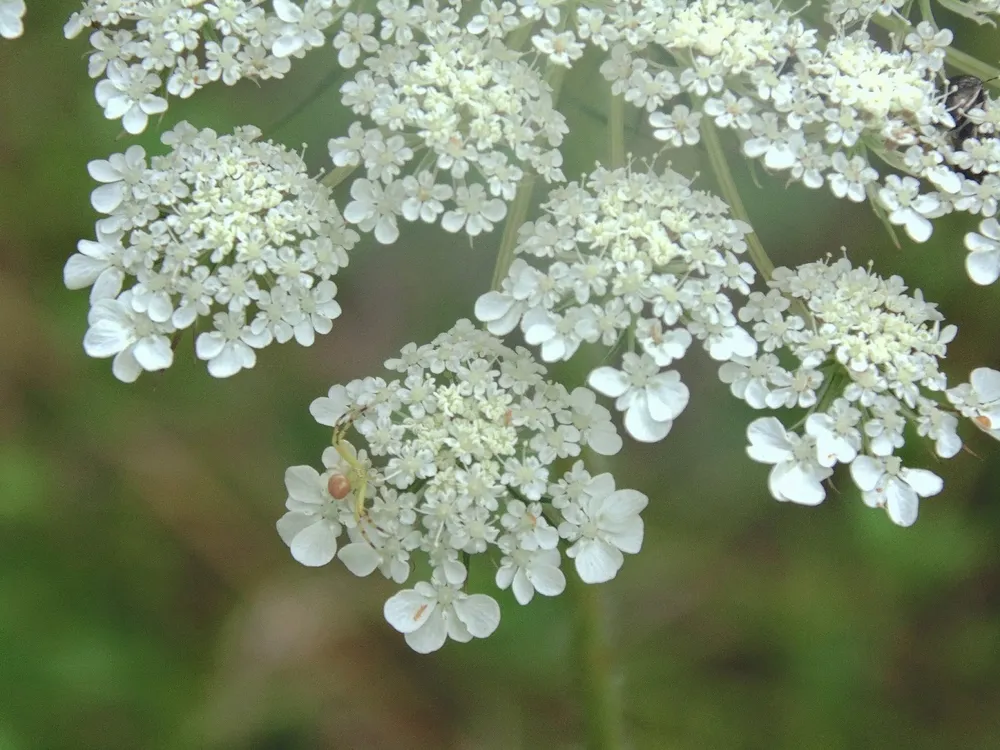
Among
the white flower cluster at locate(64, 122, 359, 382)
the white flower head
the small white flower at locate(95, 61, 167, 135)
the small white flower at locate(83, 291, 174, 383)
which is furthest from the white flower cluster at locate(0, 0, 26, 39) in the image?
the small white flower at locate(83, 291, 174, 383)

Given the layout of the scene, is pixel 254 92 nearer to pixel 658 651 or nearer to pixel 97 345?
pixel 97 345

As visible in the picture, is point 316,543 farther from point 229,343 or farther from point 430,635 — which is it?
point 229,343

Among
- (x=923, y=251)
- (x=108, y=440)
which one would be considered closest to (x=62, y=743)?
(x=108, y=440)

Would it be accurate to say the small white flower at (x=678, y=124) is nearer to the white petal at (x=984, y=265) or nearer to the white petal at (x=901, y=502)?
the white petal at (x=984, y=265)

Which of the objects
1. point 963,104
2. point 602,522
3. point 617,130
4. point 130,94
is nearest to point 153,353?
point 130,94

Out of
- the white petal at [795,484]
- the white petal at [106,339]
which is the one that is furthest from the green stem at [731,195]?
the white petal at [106,339]

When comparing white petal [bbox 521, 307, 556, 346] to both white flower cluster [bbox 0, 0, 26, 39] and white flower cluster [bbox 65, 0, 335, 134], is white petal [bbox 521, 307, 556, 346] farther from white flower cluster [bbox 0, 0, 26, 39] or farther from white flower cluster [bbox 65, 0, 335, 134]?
white flower cluster [bbox 0, 0, 26, 39]
